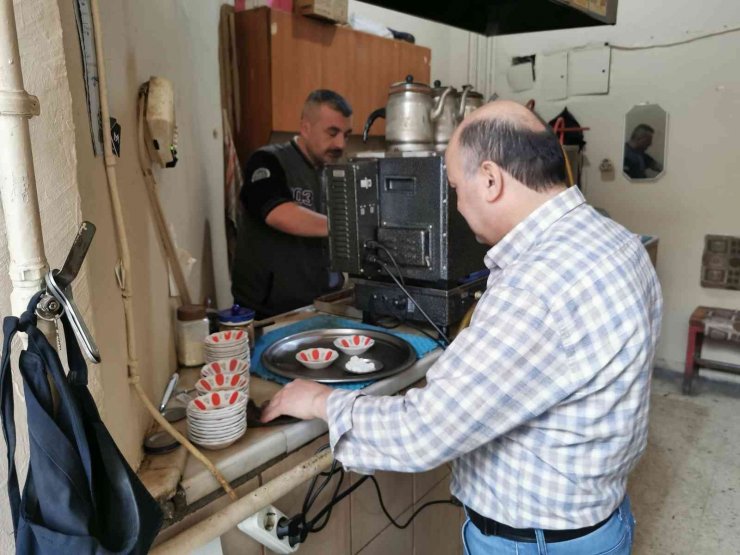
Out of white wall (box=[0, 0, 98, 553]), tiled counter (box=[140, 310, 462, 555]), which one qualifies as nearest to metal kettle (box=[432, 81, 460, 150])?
tiled counter (box=[140, 310, 462, 555])

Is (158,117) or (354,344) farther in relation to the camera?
(354,344)

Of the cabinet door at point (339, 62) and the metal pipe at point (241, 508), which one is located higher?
the cabinet door at point (339, 62)

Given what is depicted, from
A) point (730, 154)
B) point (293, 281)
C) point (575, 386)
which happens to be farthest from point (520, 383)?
point (730, 154)

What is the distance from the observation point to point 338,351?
4.69 feet

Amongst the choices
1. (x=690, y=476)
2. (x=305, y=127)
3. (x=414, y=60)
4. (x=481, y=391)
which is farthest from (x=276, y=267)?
(x=690, y=476)

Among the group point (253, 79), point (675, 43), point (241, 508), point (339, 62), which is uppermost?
point (675, 43)

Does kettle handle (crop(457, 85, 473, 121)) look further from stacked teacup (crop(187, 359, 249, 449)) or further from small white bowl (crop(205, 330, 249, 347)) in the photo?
stacked teacup (crop(187, 359, 249, 449))

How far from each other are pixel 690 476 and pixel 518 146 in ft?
7.97

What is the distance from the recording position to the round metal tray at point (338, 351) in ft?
4.12

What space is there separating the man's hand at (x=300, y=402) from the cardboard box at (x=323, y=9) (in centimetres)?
224

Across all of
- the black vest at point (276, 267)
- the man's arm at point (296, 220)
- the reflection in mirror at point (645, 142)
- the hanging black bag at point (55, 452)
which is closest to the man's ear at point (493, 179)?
the hanging black bag at point (55, 452)

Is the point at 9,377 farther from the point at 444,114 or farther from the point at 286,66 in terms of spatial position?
the point at 286,66

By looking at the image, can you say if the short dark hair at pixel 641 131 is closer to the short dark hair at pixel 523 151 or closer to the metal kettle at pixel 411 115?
the metal kettle at pixel 411 115

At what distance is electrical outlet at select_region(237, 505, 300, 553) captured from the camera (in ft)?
3.28
